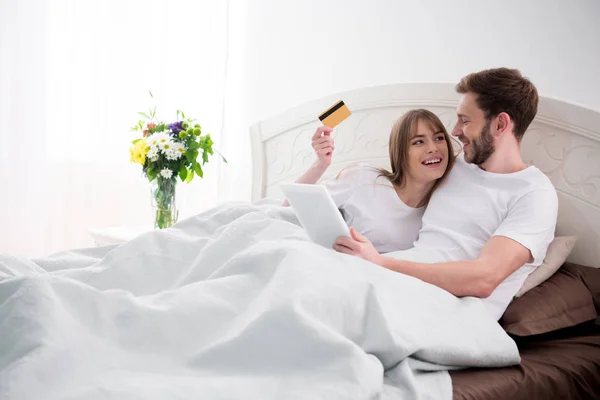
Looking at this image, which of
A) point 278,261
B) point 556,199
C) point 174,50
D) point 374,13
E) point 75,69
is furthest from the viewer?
point 174,50

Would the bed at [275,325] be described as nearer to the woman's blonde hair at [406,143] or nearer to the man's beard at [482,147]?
the man's beard at [482,147]

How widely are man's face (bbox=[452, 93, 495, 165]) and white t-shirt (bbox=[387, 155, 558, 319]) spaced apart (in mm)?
52

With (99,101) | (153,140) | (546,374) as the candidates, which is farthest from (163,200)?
(546,374)

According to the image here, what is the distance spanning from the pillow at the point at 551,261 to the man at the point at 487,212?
0.02 m

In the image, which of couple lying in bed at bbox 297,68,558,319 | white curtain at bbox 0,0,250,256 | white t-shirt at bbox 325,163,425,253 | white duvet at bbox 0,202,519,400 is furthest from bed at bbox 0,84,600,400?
white curtain at bbox 0,0,250,256

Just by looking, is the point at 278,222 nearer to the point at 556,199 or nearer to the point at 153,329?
the point at 153,329

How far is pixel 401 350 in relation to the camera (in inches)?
53.9

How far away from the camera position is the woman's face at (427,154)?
217 cm

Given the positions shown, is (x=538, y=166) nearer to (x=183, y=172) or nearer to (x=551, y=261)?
(x=551, y=261)

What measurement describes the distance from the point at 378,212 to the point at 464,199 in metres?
0.28

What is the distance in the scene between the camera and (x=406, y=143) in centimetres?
220

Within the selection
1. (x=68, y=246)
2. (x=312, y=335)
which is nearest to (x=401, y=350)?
(x=312, y=335)

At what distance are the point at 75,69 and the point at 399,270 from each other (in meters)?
2.37

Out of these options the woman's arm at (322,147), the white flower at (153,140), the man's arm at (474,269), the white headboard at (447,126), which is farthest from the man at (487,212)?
the white flower at (153,140)
